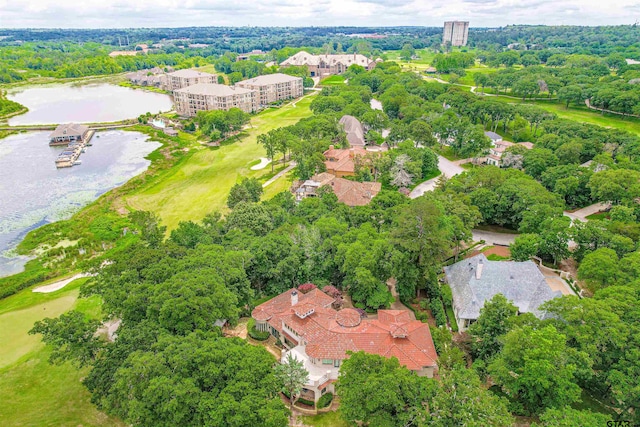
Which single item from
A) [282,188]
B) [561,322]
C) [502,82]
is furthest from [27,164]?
[502,82]

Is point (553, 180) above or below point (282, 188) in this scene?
above

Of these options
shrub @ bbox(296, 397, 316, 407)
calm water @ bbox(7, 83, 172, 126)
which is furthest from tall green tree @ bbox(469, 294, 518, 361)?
calm water @ bbox(7, 83, 172, 126)

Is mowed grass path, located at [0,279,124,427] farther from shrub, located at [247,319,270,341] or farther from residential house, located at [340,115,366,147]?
residential house, located at [340,115,366,147]

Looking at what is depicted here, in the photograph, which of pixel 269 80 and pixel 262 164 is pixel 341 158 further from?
pixel 269 80

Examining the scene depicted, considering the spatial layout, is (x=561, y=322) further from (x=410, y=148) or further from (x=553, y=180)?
(x=410, y=148)

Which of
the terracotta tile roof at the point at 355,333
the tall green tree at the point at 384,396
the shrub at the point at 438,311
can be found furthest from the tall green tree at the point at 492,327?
the tall green tree at the point at 384,396
